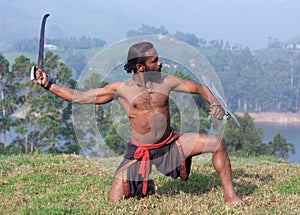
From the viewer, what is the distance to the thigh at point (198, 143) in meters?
5.69

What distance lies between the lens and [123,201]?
5668 millimetres

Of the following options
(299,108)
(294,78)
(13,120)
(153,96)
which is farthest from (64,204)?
(294,78)

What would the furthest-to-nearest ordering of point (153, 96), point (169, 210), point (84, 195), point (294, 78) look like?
1. point (294, 78)
2. point (84, 195)
3. point (153, 96)
4. point (169, 210)

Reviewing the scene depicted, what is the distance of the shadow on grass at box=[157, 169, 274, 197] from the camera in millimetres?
6488

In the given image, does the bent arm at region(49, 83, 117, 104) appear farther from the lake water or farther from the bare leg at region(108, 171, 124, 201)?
the lake water

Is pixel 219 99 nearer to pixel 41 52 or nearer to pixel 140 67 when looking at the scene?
pixel 140 67

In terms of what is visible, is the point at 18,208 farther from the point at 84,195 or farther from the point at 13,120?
the point at 13,120

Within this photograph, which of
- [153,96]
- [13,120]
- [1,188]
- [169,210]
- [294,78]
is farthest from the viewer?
[294,78]

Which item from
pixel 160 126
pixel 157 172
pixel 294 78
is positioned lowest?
pixel 157 172

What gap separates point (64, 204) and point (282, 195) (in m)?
2.61

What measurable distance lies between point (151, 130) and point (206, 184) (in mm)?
1485

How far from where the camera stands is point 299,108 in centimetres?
13250

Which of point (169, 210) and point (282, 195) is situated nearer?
point (169, 210)

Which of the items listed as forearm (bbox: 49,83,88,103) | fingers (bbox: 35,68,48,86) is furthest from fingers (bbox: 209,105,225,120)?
fingers (bbox: 35,68,48,86)
